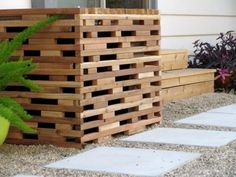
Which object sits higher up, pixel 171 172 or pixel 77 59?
pixel 77 59

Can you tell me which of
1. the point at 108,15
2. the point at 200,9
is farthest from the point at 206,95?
the point at 108,15

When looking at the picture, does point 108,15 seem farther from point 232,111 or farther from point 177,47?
point 177,47

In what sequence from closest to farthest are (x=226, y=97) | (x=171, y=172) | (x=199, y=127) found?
1. (x=171, y=172)
2. (x=199, y=127)
3. (x=226, y=97)

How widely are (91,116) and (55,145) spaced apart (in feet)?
1.24

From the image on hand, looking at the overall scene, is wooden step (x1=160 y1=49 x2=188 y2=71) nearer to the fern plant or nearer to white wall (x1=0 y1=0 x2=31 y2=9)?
white wall (x1=0 y1=0 x2=31 y2=9)

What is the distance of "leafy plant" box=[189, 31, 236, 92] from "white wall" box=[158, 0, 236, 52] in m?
0.29

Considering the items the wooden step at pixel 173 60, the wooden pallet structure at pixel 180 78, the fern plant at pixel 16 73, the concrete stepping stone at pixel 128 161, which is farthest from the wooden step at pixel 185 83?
the fern plant at pixel 16 73

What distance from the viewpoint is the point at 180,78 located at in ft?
25.6

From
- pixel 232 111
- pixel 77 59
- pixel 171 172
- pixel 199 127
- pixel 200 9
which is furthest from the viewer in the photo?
pixel 200 9

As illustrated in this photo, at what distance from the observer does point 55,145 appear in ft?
16.2

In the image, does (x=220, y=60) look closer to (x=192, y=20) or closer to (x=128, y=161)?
(x=192, y=20)

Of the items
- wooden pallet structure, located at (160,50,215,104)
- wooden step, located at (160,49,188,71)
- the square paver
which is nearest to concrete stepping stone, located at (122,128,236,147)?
the square paver

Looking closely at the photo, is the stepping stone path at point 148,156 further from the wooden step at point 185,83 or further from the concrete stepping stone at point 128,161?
the wooden step at point 185,83

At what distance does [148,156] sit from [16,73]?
1.17 metres
